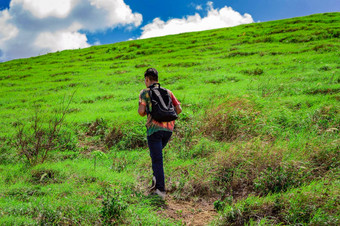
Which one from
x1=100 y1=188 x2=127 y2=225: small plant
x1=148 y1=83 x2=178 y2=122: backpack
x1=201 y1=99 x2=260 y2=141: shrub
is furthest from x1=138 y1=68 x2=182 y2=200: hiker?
x1=201 y1=99 x2=260 y2=141: shrub

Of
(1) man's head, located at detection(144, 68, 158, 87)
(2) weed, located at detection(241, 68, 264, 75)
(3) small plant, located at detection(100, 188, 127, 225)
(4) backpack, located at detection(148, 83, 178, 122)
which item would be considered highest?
(2) weed, located at detection(241, 68, 264, 75)

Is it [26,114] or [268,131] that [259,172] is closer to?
[268,131]

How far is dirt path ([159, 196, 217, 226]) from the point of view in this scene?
14.6 ft

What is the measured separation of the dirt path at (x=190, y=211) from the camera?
175 inches

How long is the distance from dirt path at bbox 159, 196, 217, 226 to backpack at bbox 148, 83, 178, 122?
178 centimetres

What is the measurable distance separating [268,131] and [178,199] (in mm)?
3604

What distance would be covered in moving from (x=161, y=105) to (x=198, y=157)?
284cm

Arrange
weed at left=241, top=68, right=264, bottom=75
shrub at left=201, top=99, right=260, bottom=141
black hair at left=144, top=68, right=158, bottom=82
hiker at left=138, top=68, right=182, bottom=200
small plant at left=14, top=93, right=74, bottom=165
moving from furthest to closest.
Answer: weed at left=241, top=68, right=264, bottom=75 < shrub at left=201, top=99, right=260, bottom=141 < small plant at left=14, top=93, right=74, bottom=165 < black hair at left=144, top=68, right=158, bottom=82 < hiker at left=138, top=68, right=182, bottom=200

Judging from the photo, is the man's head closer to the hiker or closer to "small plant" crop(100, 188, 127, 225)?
the hiker

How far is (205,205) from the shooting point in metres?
4.95

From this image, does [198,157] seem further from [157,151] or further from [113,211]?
[113,211]

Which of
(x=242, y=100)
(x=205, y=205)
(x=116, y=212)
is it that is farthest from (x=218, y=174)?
(x=242, y=100)

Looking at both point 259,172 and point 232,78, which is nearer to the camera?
point 259,172

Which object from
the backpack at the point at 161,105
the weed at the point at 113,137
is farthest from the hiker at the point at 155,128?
the weed at the point at 113,137
